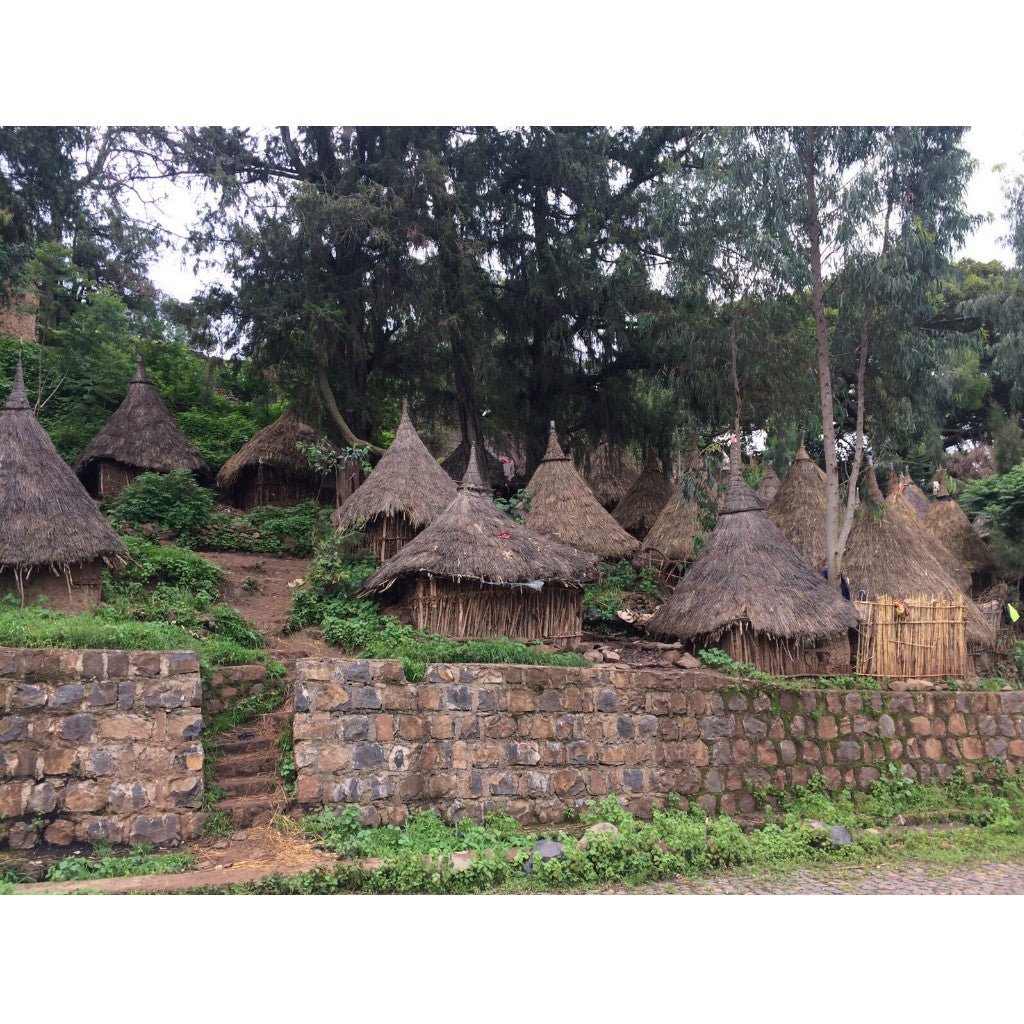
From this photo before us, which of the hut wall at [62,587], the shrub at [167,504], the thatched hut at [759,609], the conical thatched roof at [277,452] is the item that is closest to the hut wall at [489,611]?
the thatched hut at [759,609]

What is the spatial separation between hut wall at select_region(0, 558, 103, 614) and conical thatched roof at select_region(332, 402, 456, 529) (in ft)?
11.6

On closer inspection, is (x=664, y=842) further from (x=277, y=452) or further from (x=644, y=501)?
(x=277, y=452)

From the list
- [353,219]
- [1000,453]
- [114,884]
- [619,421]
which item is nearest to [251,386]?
[353,219]

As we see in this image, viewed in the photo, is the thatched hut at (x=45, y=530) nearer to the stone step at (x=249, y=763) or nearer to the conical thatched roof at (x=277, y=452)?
the stone step at (x=249, y=763)

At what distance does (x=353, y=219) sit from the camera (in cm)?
1493

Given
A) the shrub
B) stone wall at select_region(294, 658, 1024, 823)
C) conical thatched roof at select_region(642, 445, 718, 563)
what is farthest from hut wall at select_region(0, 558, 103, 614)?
conical thatched roof at select_region(642, 445, 718, 563)

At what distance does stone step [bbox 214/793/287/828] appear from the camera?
6.90 m

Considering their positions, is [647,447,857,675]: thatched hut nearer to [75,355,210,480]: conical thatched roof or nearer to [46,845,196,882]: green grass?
[46,845,196,882]: green grass

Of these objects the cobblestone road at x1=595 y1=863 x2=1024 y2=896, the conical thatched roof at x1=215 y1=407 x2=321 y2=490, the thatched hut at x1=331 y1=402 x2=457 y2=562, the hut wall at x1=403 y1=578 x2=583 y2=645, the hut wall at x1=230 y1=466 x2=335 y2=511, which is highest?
the conical thatched roof at x1=215 y1=407 x2=321 y2=490

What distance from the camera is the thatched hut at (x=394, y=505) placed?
41.5ft

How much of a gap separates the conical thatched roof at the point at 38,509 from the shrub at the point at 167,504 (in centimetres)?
396

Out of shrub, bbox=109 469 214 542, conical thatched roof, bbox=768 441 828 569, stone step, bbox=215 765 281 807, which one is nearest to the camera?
stone step, bbox=215 765 281 807

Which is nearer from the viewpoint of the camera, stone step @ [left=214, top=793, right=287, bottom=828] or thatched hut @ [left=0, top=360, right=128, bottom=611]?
stone step @ [left=214, top=793, right=287, bottom=828]

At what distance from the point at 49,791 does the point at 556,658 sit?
4670mm
